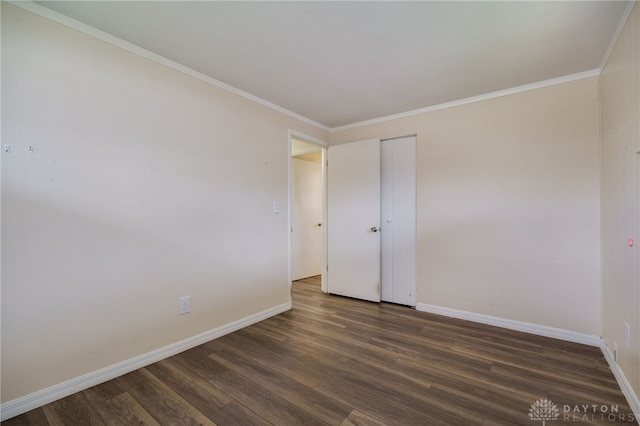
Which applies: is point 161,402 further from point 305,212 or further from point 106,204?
point 305,212

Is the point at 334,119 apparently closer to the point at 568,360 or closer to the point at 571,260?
the point at 571,260

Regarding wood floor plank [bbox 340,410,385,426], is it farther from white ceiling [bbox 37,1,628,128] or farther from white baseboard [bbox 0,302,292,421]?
white ceiling [bbox 37,1,628,128]

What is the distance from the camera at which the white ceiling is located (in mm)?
1629

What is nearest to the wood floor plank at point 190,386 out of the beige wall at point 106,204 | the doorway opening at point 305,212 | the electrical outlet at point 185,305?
the beige wall at point 106,204

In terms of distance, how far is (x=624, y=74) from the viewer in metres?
1.75

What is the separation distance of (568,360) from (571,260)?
0.84 metres

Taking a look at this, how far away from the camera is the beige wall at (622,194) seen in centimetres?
156

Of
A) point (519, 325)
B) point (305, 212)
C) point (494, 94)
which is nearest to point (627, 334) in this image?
point (519, 325)

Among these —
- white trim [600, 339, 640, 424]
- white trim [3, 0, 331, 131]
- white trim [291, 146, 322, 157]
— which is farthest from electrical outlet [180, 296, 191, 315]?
white trim [600, 339, 640, 424]

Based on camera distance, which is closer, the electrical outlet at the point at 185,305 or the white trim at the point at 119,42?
the white trim at the point at 119,42

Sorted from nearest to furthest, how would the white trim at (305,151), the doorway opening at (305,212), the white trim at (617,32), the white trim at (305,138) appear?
the white trim at (617,32) < the white trim at (305,138) < the white trim at (305,151) < the doorway opening at (305,212)

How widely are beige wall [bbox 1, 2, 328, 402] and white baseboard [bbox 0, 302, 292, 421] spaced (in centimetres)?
4

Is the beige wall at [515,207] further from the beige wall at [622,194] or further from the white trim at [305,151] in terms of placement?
the white trim at [305,151]

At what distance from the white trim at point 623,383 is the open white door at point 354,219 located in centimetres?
201
